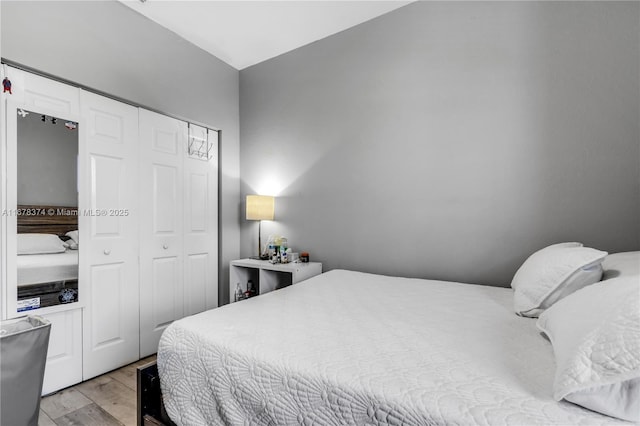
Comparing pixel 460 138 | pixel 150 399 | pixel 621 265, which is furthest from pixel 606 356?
pixel 460 138

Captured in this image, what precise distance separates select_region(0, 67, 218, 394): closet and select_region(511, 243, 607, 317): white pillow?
8.34 feet

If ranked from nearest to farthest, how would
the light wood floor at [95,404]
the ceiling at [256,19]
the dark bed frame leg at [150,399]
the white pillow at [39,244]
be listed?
the dark bed frame leg at [150,399], the light wood floor at [95,404], the white pillow at [39,244], the ceiling at [256,19]

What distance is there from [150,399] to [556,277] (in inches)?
68.3

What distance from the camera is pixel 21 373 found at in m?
1.36

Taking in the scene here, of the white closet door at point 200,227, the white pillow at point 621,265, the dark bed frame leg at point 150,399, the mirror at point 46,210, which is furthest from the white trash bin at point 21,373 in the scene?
the white pillow at point 621,265

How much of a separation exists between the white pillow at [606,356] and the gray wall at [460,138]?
1262 mm

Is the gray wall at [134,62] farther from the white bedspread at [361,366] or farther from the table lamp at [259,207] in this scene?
the white bedspread at [361,366]

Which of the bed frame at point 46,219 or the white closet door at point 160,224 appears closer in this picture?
the bed frame at point 46,219

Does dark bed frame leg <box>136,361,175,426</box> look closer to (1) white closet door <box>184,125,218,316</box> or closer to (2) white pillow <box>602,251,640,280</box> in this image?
(1) white closet door <box>184,125,218,316</box>

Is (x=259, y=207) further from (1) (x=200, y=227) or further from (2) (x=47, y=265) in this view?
(2) (x=47, y=265)

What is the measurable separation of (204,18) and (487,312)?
290cm

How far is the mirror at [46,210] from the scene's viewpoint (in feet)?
5.95

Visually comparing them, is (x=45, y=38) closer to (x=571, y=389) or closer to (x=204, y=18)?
(x=204, y=18)

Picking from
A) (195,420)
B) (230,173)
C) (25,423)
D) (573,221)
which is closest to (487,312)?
(573,221)
